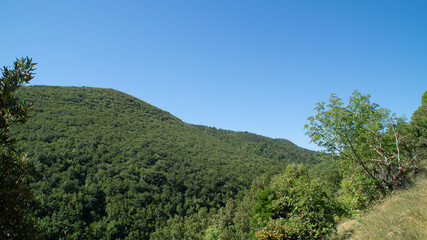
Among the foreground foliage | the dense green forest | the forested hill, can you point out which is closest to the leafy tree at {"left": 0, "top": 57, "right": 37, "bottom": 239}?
the dense green forest

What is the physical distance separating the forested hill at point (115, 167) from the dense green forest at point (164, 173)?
1.21 ft

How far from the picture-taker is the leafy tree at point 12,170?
3279 mm

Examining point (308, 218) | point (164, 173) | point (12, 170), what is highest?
point (12, 170)

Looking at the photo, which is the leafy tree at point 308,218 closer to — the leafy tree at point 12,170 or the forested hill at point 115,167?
the leafy tree at point 12,170

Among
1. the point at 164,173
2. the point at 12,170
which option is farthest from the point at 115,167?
the point at 12,170

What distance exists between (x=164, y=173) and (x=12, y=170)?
243 feet

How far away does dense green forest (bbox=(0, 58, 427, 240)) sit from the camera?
4105 millimetres

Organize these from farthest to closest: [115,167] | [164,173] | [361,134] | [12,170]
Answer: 1. [164,173]
2. [115,167]
3. [361,134]
4. [12,170]

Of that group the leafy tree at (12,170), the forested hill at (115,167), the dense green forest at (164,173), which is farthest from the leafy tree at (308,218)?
the forested hill at (115,167)

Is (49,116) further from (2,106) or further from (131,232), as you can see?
(2,106)

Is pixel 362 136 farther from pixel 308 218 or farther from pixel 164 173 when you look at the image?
pixel 164 173

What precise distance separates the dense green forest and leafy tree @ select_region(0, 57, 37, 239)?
0.02 m

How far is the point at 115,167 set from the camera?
221 feet

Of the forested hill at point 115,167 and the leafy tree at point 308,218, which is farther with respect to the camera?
the forested hill at point 115,167
